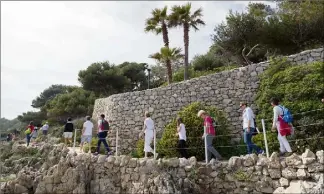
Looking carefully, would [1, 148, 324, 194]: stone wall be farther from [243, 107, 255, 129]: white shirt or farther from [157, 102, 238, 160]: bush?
[157, 102, 238, 160]: bush

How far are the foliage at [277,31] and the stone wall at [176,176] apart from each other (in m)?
10.2

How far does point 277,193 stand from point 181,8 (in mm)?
12515

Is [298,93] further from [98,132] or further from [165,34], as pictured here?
[165,34]

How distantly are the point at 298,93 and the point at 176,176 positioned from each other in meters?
5.01

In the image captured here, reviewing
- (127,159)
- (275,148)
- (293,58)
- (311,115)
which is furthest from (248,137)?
(293,58)

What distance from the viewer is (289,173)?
661 centimetres

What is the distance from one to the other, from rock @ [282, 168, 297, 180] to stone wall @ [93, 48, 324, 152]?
4482 millimetres

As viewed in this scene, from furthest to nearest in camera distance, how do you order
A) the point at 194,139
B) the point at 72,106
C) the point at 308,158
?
the point at 72,106 → the point at 194,139 → the point at 308,158

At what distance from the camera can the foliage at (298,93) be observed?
894 cm

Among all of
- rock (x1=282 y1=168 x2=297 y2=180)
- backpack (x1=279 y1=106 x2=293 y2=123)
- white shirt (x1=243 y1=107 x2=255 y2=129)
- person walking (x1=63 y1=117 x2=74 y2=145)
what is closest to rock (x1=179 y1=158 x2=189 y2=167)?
white shirt (x1=243 y1=107 x2=255 y2=129)

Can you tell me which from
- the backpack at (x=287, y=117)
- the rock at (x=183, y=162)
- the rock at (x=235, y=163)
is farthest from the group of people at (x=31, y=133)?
the backpack at (x=287, y=117)

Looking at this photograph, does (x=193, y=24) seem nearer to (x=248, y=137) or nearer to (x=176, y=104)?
(x=176, y=104)

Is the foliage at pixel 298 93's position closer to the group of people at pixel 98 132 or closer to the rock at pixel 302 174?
the rock at pixel 302 174

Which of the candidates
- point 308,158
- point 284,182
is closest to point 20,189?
point 284,182
